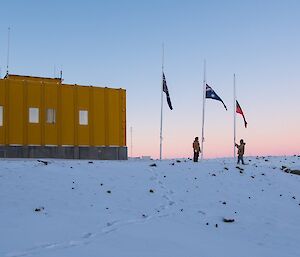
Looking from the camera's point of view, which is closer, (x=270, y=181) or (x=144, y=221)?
(x=144, y=221)

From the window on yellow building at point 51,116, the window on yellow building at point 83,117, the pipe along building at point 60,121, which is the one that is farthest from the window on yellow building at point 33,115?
the window on yellow building at point 83,117

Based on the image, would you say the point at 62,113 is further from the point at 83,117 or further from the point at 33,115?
the point at 33,115

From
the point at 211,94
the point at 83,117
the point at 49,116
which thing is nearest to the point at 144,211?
the point at 49,116

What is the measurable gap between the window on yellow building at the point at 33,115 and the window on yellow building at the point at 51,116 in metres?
0.71

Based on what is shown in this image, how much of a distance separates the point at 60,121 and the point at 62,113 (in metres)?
0.58

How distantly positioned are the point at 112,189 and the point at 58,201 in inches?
123

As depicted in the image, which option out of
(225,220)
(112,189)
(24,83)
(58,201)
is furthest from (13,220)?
(24,83)

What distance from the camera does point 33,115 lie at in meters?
30.3

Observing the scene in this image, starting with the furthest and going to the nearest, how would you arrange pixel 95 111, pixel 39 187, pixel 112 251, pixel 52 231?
1. pixel 95 111
2. pixel 39 187
3. pixel 52 231
4. pixel 112 251

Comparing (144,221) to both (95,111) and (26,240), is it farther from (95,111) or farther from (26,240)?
(95,111)

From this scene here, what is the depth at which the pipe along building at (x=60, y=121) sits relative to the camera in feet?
97.2

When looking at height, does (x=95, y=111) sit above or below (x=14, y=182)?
above

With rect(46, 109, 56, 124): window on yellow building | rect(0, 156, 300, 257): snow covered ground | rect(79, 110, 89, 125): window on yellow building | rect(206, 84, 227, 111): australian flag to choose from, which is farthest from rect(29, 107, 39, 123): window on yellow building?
rect(206, 84, 227, 111): australian flag

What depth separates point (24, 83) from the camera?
30.1 metres
